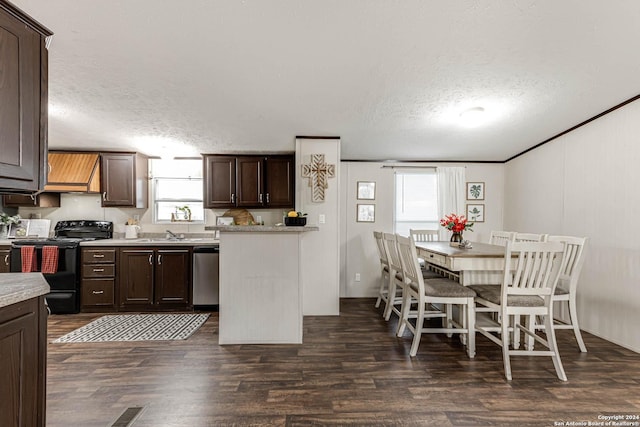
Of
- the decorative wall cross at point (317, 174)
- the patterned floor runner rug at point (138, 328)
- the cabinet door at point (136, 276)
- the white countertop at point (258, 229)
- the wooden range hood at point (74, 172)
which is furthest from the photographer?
the wooden range hood at point (74, 172)

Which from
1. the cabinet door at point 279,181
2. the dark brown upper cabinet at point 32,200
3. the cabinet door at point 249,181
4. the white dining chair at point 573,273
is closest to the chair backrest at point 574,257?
the white dining chair at point 573,273

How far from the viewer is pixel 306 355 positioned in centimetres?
261

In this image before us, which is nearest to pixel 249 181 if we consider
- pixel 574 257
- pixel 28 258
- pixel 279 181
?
pixel 279 181

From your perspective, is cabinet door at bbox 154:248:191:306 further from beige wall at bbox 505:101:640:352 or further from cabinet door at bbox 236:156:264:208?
beige wall at bbox 505:101:640:352

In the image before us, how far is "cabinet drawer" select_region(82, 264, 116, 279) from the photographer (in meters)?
3.79

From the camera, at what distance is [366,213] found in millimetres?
4633

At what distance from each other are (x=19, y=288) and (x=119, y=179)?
11.5ft

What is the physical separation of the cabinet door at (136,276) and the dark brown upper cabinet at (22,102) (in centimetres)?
260

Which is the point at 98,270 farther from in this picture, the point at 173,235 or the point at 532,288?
the point at 532,288

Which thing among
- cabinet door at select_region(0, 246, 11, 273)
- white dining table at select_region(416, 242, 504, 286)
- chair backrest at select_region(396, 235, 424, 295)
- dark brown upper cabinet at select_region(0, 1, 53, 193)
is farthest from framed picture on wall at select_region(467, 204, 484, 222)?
cabinet door at select_region(0, 246, 11, 273)

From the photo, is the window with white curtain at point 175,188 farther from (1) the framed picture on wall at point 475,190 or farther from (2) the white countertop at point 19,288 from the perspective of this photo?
(1) the framed picture on wall at point 475,190

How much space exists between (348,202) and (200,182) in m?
2.30

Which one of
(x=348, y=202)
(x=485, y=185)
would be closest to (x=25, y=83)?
(x=348, y=202)

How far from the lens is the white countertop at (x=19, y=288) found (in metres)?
1.13
